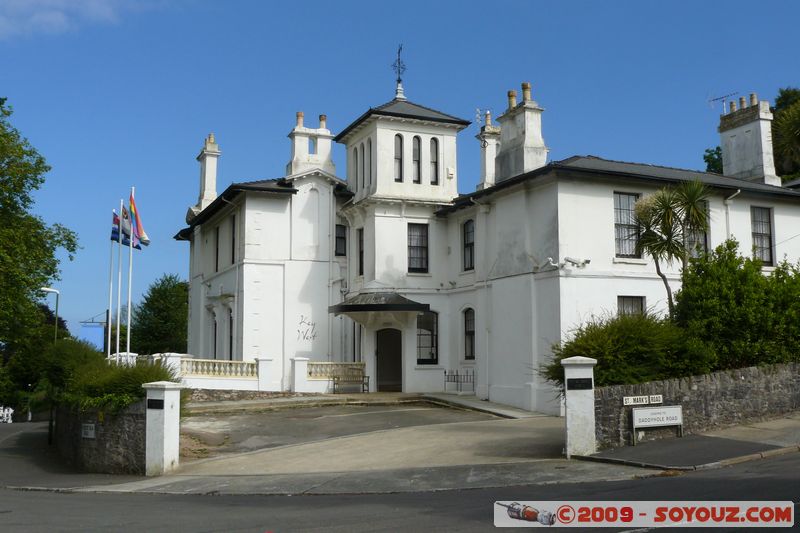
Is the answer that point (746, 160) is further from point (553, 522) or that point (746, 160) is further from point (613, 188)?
point (553, 522)

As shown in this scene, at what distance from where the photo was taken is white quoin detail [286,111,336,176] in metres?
33.8

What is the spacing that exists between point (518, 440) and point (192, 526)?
9519 mm

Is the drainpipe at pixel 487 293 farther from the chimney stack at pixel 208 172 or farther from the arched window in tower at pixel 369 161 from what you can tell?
the chimney stack at pixel 208 172

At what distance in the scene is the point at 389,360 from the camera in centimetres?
3198

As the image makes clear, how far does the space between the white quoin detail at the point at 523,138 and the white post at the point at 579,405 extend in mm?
12216

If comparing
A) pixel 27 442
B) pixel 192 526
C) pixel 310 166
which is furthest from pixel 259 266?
pixel 192 526

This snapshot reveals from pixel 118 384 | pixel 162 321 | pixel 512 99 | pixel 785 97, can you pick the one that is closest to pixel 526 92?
pixel 512 99

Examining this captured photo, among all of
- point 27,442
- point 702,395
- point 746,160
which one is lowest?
point 27,442

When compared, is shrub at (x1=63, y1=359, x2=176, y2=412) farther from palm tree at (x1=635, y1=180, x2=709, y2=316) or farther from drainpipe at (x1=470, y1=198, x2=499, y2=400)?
palm tree at (x1=635, y1=180, x2=709, y2=316)

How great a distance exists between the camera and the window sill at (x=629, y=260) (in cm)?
2450

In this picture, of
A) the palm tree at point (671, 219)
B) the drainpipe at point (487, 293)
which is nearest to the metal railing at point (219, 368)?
the drainpipe at point (487, 293)

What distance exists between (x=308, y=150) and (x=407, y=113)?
4903mm

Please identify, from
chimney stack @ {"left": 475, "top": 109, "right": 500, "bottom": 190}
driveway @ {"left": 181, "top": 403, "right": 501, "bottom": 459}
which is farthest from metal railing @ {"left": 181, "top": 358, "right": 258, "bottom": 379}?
chimney stack @ {"left": 475, "top": 109, "right": 500, "bottom": 190}

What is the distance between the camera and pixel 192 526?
10.4m
